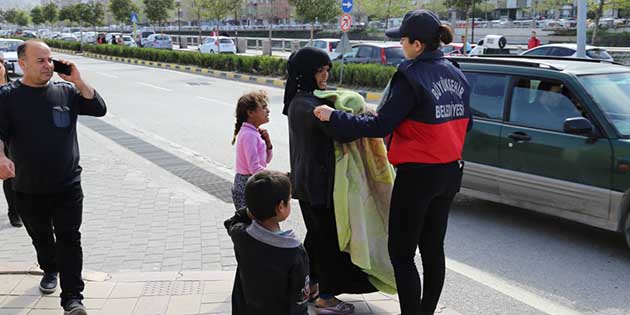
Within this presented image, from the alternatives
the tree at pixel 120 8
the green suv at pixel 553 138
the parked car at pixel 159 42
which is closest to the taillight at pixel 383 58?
the green suv at pixel 553 138

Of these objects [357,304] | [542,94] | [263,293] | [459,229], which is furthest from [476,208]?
[263,293]

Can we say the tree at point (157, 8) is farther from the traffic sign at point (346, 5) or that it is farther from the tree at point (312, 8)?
the traffic sign at point (346, 5)

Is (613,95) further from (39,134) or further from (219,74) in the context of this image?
(219,74)

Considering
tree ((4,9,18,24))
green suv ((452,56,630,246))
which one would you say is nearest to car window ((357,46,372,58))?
green suv ((452,56,630,246))

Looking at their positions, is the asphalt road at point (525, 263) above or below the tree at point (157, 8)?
below

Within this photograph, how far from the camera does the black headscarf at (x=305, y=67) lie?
3.41m

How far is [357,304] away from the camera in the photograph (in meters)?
3.93

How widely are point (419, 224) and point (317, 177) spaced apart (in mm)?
654

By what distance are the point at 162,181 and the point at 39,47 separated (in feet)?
14.1

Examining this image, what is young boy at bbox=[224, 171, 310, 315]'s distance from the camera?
2574 millimetres

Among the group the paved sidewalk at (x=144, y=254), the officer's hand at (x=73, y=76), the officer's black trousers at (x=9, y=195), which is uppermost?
the officer's hand at (x=73, y=76)

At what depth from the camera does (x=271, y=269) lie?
8.41 feet

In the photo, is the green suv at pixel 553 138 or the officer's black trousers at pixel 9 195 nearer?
the green suv at pixel 553 138

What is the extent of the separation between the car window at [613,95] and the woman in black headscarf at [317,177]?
111 inches
